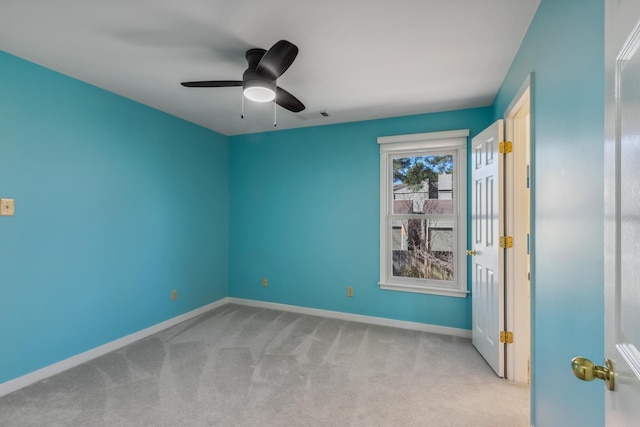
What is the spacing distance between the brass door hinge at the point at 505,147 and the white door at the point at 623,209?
5.82ft

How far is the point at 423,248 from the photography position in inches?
140

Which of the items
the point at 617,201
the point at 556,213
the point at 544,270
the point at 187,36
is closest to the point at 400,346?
the point at 544,270

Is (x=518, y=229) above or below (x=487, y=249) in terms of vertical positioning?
above

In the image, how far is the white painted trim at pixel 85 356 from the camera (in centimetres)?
221

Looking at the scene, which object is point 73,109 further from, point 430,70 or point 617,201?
point 617,201

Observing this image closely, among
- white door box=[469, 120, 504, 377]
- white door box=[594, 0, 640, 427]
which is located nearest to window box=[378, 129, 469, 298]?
white door box=[469, 120, 504, 377]

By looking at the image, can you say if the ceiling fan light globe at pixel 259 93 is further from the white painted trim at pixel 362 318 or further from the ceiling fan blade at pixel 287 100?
the white painted trim at pixel 362 318

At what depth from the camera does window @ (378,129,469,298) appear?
10.9 ft

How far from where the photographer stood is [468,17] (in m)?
1.77

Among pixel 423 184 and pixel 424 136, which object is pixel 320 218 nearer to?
pixel 423 184

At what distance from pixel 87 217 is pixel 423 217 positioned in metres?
3.39

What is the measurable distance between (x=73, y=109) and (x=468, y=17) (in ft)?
10.2

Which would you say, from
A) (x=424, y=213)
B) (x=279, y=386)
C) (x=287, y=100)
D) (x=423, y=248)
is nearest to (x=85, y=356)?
Answer: (x=279, y=386)

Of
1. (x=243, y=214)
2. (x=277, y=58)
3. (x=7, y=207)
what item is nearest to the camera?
(x=277, y=58)
